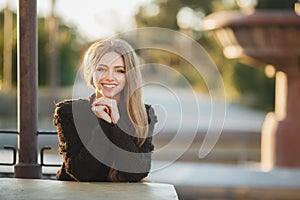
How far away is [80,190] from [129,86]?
491mm

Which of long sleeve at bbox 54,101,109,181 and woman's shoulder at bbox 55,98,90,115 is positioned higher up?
woman's shoulder at bbox 55,98,90,115

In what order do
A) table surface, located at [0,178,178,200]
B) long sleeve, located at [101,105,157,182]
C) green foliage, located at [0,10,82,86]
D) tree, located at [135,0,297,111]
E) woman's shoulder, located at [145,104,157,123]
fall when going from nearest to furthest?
table surface, located at [0,178,178,200] → long sleeve, located at [101,105,157,182] → woman's shoulder, located at [145,104,157,123] → tree, located at [135,0,297,111] → green foliage, located at [0,10,82,86]

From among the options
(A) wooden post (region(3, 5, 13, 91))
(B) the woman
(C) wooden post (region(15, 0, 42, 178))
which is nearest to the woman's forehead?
(B) the woman

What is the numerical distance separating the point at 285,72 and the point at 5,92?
43.5ft

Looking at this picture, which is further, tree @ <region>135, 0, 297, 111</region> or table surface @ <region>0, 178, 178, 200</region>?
tree @ <region>135, 0, 297, 111</region>

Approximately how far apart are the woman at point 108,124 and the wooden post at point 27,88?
55 centimetres

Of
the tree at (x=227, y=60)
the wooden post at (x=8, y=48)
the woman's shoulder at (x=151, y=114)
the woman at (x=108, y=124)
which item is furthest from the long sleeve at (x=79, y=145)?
the wooden post at (x=8, y=48)

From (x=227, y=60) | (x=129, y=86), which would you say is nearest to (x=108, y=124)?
(x=129, y=86)

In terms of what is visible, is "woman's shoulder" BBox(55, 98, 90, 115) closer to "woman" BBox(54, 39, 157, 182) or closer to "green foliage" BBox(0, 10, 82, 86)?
"woman" BBox(54, 39, 157, 182)

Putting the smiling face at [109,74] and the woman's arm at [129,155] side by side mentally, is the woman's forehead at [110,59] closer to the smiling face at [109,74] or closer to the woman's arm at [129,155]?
the smiling face at [109,74]

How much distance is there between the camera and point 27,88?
364cm

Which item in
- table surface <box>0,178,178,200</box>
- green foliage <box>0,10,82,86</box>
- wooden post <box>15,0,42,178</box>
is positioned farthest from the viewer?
green foliage <box>0,10,82,86</box>

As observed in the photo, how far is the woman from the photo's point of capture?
304 cm

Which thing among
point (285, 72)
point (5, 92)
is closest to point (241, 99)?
point (5, 92)
